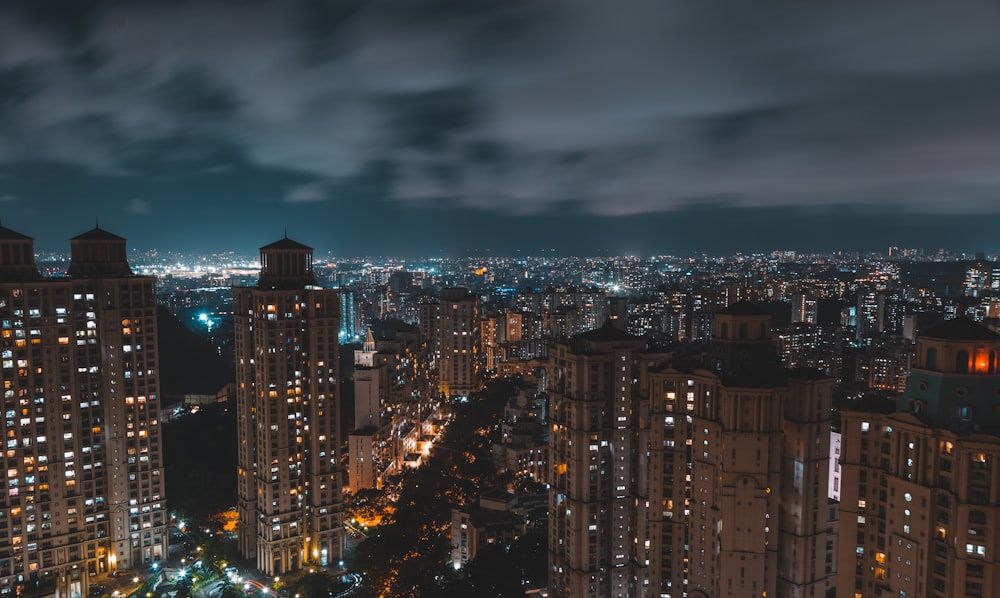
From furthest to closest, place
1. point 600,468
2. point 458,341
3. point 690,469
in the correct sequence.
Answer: point 458,341 < point 600,468 < point 690,469

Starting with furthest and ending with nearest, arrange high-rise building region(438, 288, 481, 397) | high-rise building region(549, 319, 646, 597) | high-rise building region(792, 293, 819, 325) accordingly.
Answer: high-rise building region(792, 293, 819, 325) < high-rise building region(438, 288, 481, 397) < high-rise building region(549, 319, 646, 597)

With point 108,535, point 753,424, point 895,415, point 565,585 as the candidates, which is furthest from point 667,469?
point 108,535

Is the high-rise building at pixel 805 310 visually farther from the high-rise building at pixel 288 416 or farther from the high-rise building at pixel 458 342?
the high-rise building at pixel 288 416

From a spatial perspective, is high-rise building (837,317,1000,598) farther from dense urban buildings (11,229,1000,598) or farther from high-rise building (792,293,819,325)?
Answer: high-rise building (792,293,819,325)

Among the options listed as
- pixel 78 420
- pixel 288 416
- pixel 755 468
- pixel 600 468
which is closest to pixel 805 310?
pixel 600 468

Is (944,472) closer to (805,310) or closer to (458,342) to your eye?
(458,342)

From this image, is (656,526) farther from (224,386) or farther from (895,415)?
(224,386)

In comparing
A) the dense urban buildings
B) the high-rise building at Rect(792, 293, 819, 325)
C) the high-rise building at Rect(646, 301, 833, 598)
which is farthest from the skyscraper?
the high-rise building at Rect(646, 301, 833, 598)
